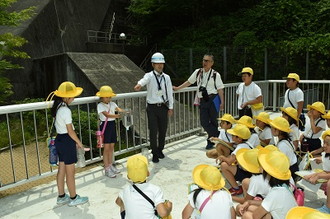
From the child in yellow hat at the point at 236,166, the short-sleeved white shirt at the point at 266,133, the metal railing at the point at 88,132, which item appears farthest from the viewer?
the metal railing at the point at 88,132

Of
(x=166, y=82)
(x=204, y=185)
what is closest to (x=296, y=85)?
(x=166, y=82)

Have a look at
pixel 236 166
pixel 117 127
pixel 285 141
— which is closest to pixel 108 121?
pixel 117 127

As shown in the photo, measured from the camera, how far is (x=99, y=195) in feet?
12.8

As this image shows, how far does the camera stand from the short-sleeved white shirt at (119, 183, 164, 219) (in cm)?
243

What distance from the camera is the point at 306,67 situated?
43.0ft

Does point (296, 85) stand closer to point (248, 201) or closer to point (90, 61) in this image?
point (248, 201)

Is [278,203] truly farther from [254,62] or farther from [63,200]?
[254,62]

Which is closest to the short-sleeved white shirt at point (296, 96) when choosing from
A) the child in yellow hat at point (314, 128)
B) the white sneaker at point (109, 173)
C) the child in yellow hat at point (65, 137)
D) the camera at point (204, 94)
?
the child in yellow hat at point (314, 128)

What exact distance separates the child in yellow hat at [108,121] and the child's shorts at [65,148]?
3.14 ft

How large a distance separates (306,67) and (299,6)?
147 inches

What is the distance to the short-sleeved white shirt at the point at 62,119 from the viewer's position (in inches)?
129

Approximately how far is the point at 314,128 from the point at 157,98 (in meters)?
2.60

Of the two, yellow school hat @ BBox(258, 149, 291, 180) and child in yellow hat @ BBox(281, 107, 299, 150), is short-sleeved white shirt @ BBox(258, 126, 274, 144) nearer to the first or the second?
child in yellow hat @ BBox(281, 107, 299, 150)

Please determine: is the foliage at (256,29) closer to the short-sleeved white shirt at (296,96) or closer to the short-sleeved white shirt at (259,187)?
the short-sleeved white shirt at (296,96)
